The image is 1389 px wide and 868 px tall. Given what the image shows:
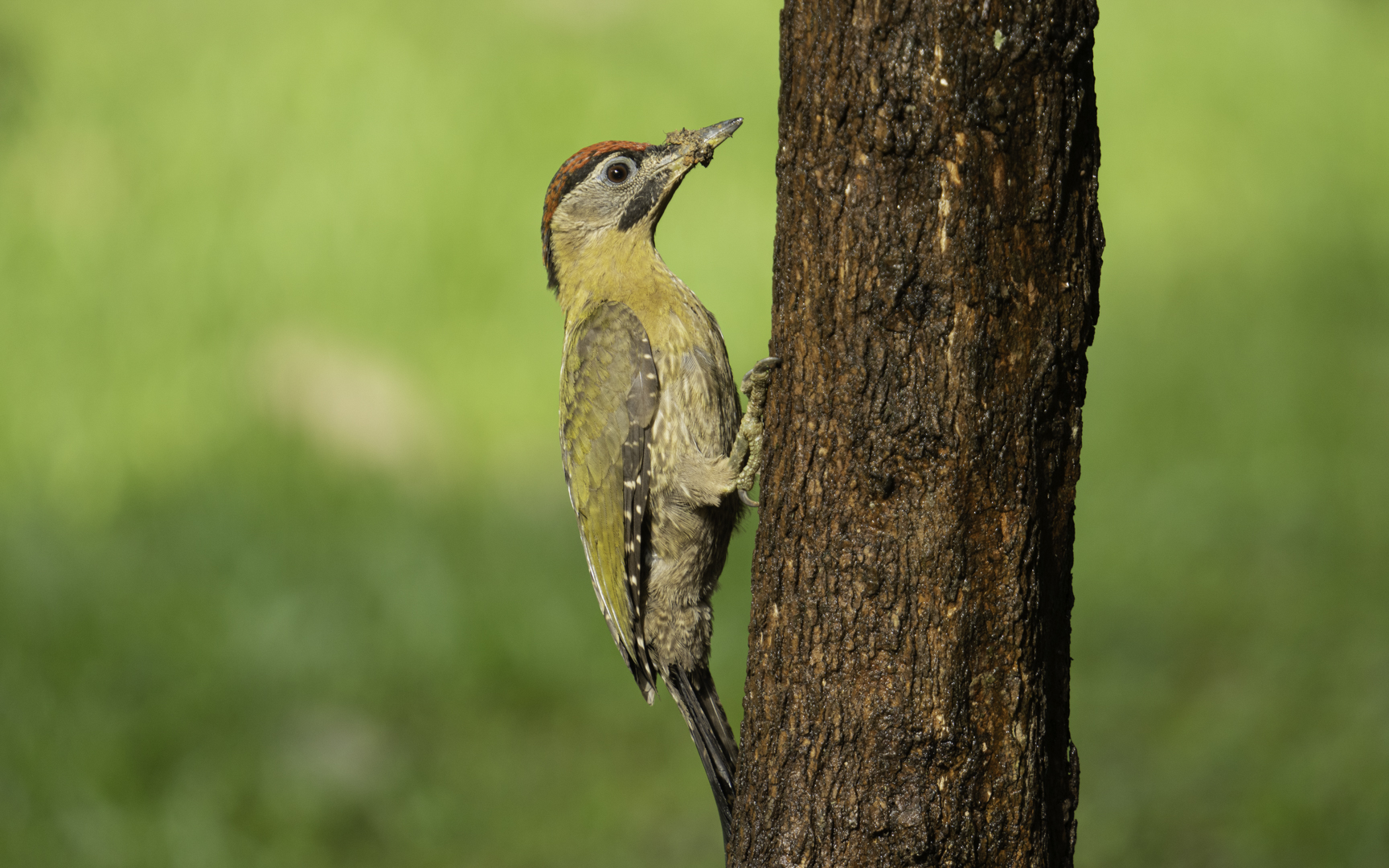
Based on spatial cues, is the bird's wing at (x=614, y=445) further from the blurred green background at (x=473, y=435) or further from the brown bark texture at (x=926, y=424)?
the blurred green background at (x=473, y=435)

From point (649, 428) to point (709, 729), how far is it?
966mm

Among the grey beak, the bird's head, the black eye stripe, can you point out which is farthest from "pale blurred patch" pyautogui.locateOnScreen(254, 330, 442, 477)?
the grey beak

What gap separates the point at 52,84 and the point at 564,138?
390cm

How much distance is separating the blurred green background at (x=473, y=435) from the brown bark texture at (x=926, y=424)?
2828mm

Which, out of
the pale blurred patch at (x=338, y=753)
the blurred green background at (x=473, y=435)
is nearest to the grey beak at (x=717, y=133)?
the blurred green background at (x=473, y=435)

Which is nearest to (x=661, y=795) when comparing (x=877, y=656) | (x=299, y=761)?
(x=299, y=761)

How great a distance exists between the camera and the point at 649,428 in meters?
3.80

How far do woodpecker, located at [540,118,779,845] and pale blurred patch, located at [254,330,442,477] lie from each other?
3989 mm

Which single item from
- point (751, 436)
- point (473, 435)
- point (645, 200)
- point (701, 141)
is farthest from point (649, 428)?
point (473, 435)

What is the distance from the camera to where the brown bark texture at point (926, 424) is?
7.75 feet

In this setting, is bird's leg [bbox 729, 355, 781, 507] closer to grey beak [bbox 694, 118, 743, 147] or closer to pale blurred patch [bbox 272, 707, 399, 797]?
grey beak [bbox 694, 118, 743, 147]

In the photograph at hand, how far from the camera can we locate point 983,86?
2326 mm

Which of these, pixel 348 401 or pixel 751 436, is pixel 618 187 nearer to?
pixel 751 436

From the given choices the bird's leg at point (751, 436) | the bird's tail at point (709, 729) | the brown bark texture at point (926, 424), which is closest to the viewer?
the brown bark texture at point (926, 424)
